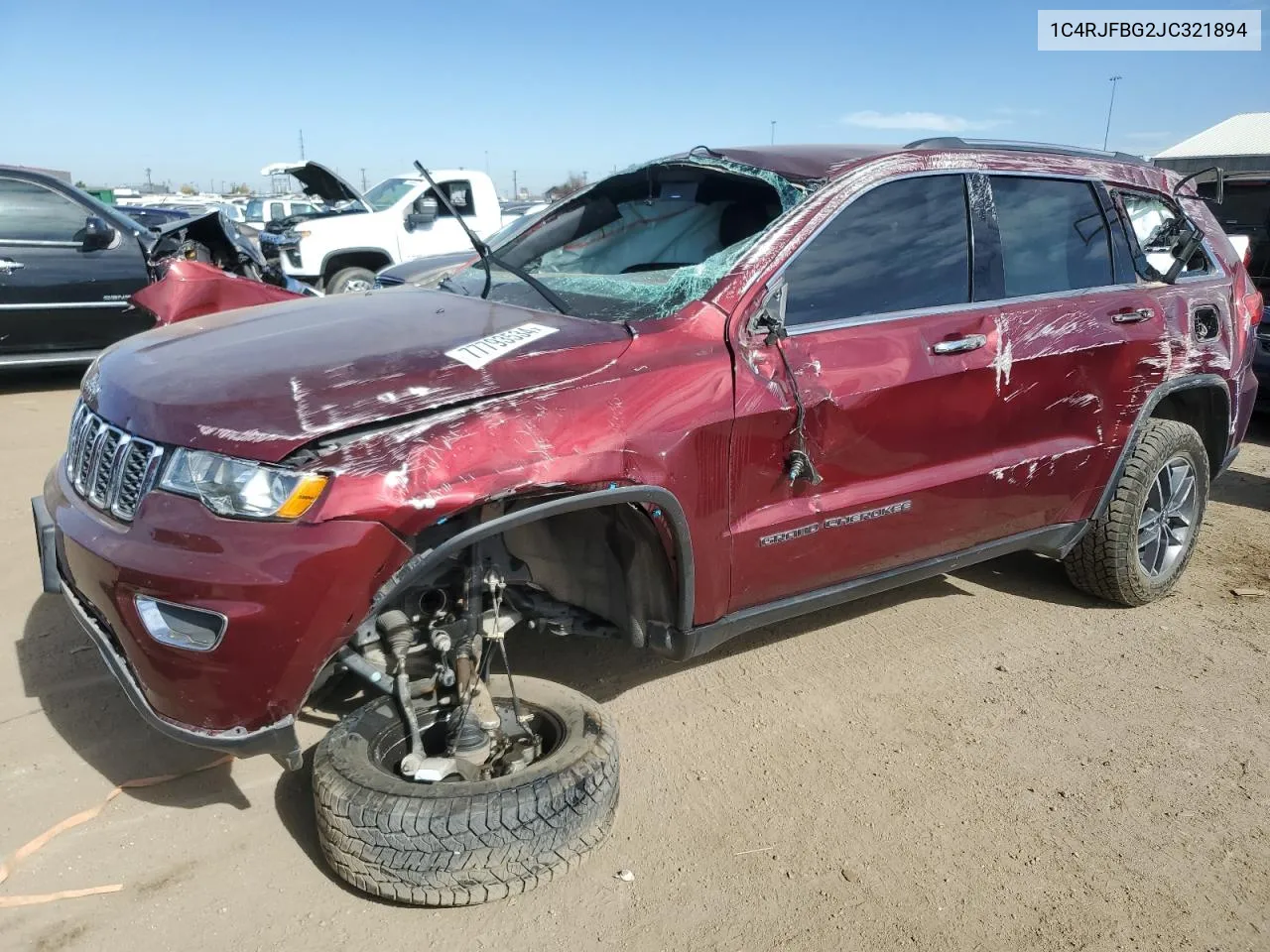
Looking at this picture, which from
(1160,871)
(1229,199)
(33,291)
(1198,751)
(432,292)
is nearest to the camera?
(1160,871)

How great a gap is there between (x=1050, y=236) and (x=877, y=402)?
1.24 m

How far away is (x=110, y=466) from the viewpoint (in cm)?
242

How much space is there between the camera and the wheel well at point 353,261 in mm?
11102

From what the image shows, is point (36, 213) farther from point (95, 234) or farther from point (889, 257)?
point (889, 257)

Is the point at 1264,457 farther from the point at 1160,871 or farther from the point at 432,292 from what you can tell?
the point at 432,292

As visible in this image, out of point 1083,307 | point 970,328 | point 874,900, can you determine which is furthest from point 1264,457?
point 874,900

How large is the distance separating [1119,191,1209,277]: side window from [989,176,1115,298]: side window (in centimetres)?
25

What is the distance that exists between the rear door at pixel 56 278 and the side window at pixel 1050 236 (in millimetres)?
6786

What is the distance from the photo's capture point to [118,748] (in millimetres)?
2930

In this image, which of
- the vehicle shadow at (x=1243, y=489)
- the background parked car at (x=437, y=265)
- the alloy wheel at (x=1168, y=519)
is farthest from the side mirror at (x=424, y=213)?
the alloy wheel at (x=1168, y=519)

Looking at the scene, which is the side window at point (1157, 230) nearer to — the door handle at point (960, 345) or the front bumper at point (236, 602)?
the door handle at point (960, 345)

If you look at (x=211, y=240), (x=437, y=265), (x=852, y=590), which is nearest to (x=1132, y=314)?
(x=852, y=590)

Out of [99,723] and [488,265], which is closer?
[99,723]

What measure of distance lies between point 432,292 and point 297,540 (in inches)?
57.9
